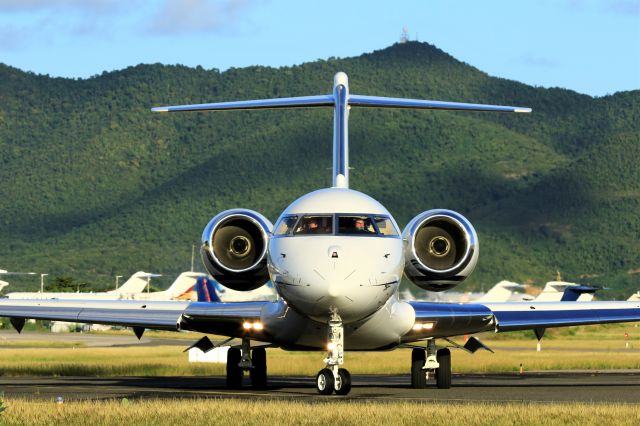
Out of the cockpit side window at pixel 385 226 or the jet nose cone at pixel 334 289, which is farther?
the cockpit side window at pixel 385 226

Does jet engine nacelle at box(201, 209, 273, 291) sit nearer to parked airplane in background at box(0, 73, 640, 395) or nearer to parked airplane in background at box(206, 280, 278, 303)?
parked airplane in background at box(0, 73, 640, 395)

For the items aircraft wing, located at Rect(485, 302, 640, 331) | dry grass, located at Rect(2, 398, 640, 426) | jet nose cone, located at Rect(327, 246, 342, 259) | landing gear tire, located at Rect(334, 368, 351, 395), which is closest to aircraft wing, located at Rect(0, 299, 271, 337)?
landing gear tire, located at Rect(334, 368, 351, 395)

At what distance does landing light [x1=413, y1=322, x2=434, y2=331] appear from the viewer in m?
22.3

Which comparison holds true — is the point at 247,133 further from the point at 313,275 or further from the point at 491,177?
the point at 313,275

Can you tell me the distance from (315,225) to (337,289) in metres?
1.47

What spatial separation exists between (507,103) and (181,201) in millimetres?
60350

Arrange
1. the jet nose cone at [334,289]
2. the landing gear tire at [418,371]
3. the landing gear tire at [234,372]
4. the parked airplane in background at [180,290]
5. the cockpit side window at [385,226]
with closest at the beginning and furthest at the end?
the jet nose cone at [334,289] → the cockpit side window at [385,226] → the landing gear tire at [418,371] → the landing gear tire at [234,372] → the parked airplane in background at [180,290]

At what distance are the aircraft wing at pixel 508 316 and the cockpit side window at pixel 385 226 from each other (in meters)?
2.77

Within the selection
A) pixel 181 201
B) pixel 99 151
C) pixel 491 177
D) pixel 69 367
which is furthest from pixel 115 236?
pixel 69 367

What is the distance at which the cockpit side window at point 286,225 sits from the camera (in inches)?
771

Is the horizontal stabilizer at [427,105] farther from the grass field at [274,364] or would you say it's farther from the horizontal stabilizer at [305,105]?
the grass field at [274,364]

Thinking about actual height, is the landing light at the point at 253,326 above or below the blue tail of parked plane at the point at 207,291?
above

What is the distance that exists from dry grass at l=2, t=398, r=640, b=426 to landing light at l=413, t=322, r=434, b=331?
194 inches

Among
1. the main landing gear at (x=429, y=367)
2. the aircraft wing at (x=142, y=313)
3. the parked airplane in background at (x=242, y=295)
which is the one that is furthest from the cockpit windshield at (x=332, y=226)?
the parked airplane in background at (x=242, y=295)
